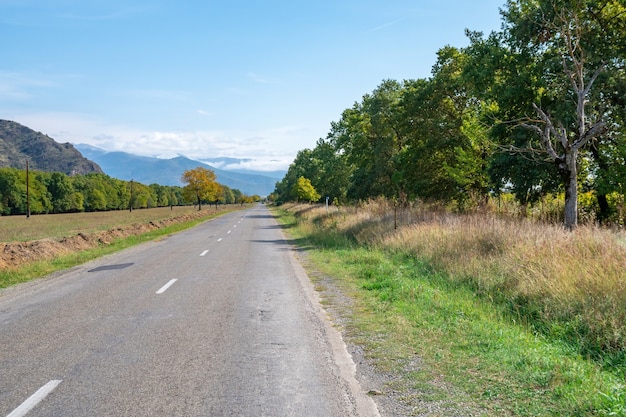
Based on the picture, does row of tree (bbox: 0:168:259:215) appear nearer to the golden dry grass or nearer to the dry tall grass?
the golden dry grass

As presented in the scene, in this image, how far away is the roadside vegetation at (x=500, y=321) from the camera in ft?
14.0

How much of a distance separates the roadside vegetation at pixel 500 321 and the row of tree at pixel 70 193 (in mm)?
62661

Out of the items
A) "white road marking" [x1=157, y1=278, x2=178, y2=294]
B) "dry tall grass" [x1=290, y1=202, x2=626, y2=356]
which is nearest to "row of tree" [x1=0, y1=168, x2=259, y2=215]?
"white road marking" [x1=157, y1=278, x2=178, y2=294]

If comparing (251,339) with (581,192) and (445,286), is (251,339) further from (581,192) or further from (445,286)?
(581,192)

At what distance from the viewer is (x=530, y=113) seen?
17953 mm

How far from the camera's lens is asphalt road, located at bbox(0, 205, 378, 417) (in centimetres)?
418

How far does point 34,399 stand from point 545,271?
7.64 metres

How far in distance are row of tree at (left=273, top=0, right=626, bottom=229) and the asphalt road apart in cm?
1135

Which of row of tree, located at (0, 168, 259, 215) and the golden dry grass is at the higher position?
row of tree, located at (0, 168, 259, 215)

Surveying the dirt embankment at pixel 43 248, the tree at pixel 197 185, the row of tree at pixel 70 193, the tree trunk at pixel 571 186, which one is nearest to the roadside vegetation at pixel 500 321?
the tree trunk at pixel 571 186

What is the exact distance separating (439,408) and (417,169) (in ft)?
71.0

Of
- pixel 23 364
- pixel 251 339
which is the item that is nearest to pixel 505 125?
pixel 251 339

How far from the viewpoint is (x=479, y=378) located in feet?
15.3

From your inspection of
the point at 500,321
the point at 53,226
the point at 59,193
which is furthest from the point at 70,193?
the point at 500,321
